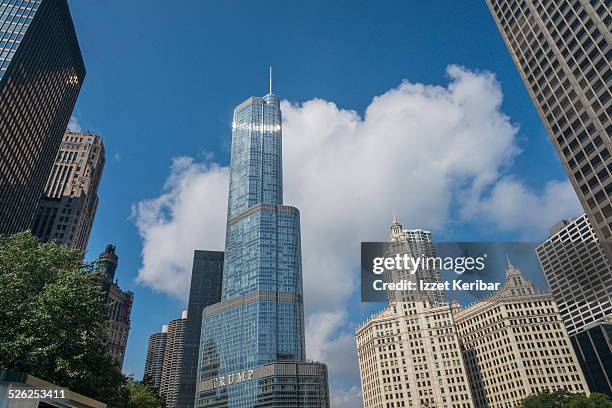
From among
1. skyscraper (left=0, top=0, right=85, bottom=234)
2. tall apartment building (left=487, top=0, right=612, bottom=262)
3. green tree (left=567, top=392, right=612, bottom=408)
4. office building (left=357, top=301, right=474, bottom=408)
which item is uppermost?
skyscraper (left=0, top=0, right=85, bottom=234)

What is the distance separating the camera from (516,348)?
121 m

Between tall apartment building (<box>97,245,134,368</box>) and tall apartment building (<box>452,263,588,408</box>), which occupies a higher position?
tall apartment building (<box>97,245,134,368</box>)

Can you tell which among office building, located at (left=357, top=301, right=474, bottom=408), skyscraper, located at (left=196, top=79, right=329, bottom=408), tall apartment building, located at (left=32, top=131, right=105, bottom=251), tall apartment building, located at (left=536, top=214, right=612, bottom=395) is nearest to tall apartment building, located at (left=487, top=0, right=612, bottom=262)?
tall apartment building, located at (left=536, top=214, right=612, bottom=395)

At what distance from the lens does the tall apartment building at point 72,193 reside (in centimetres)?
13975

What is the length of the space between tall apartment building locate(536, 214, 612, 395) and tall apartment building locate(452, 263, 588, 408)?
20737mm

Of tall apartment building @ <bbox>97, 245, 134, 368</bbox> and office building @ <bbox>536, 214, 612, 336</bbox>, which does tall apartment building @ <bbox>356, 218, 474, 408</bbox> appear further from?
tall apartment building @ <bbox>97, 245, 134, 368</bbox>

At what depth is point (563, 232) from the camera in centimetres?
19388

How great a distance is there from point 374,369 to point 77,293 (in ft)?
385

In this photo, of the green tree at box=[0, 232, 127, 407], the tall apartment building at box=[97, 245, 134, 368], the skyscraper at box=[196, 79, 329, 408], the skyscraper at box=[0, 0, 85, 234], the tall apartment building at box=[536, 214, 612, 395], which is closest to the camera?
the green tree at box=[0, 232, 127, 407]

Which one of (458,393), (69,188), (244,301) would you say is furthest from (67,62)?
(458,393)

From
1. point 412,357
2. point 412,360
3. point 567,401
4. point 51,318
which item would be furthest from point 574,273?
point 51,318

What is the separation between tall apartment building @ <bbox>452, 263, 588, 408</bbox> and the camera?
11662cm

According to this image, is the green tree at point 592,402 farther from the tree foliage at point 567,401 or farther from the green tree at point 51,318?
the green tree at point 51,318

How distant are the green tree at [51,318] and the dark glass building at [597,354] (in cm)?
15535
